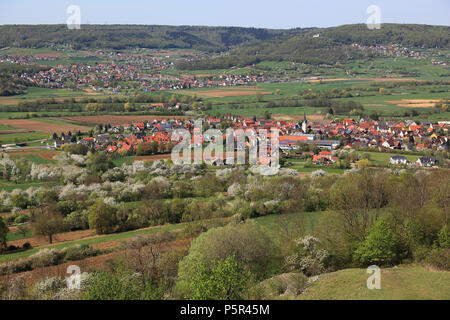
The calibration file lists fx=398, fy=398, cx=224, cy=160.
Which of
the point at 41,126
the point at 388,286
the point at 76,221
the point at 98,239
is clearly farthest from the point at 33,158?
the point at 388,286

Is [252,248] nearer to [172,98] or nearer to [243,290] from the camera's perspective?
[243,290]

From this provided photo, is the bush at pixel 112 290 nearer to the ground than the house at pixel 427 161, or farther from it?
nearer to the ground

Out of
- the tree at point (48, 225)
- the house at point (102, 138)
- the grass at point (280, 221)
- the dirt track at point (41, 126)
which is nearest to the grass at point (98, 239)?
the tree at point (48, 225)

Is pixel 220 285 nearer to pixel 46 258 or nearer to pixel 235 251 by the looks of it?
pixel 235 251

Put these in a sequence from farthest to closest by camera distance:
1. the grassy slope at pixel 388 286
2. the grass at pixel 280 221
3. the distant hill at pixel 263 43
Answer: the distant hill at pixel 263 43 → the grass at pixel 280 221 → the grassy slope at pixel 388 286

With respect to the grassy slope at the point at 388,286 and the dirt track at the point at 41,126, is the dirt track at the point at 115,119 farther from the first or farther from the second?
the grassy slope at the point at 388,286

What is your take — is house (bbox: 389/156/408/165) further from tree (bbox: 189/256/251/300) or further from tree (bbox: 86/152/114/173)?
tree (bbox: 189/256/251/300)
